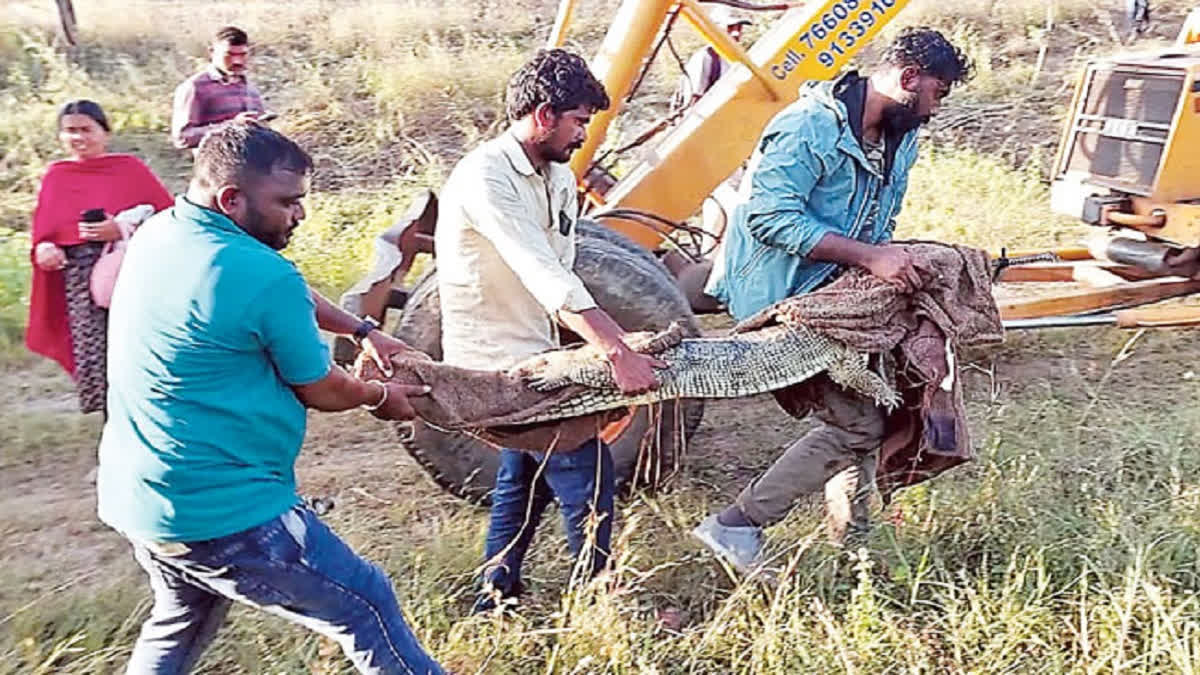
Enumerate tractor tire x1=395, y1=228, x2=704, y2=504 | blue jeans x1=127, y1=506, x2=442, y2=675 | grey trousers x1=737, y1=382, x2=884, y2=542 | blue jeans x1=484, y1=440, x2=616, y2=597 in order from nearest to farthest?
1. blue jeans x1=127, y1=506, x2=442, y2=675
2. blue jeans x1=484, y1=440, x2=616, y2=597
3. grey trousers x1=737, y1=382, x2=884, y2=542
4. tractor tire x1=395, y1=228, x2=704, y2=504

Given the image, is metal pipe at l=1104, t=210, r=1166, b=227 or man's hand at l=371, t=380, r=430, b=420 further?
metal pipe at l=1104, t=210, r=1166, b=227

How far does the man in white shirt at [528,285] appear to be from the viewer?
312 cm

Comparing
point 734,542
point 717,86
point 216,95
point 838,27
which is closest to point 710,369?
point 734,542

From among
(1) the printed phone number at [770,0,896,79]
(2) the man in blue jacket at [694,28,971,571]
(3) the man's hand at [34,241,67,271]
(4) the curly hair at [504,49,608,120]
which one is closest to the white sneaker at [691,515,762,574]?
(2) the man in blue jacket at [694,28,971,571]

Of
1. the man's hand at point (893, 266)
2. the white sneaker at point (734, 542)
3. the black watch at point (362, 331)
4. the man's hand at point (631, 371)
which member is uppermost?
the man's hand at point (893, 266)

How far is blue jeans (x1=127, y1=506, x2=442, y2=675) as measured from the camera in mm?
2648

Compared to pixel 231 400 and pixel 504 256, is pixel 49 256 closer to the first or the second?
pixel 504 256

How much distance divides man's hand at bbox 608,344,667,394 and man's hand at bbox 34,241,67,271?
2.30 meters

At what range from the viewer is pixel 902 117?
11.4ft

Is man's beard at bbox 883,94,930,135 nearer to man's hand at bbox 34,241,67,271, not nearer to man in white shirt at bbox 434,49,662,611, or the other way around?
man in white shirt at bbox 434,49,662,611

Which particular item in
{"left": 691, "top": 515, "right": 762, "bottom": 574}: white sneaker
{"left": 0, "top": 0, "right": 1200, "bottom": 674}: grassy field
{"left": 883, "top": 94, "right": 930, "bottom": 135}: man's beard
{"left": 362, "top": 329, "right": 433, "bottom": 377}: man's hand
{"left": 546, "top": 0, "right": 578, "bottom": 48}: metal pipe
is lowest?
{"left": 0, "top": 0, "right": 1200, "bottom": 674}: grassy field

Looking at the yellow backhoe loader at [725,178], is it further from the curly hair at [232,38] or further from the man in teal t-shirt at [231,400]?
the man in teal t-shirt at [231,400]

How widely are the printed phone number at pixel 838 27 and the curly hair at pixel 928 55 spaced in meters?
1.46

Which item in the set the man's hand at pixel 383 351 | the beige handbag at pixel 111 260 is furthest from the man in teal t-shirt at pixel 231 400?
the beige handbag at pixel 111 260
